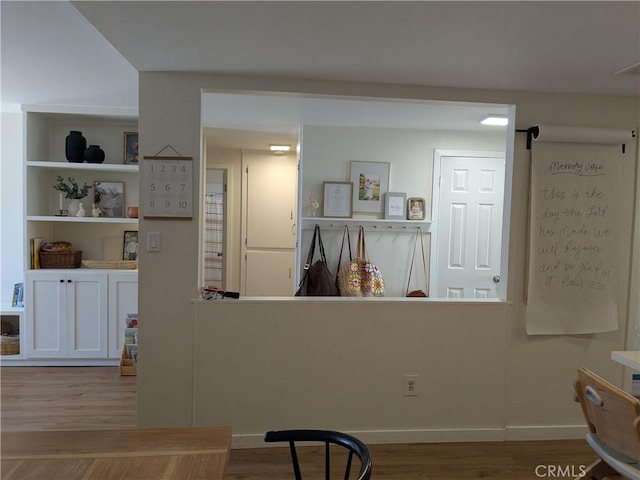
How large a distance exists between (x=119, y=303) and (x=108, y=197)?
1.01 metres

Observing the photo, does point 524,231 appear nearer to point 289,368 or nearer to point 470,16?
point 470,16

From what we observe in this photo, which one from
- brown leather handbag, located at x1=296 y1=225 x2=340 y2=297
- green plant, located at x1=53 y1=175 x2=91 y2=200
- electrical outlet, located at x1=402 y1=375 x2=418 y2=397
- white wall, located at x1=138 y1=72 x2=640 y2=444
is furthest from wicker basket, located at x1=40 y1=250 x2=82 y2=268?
electrical outlet, located at x1=402 y1=375 x2=418 y2=397

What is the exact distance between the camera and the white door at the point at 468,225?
4105mm

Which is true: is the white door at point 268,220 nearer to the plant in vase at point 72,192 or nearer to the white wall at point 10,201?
the plant in vase at point 72,192

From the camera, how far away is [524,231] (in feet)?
8.67

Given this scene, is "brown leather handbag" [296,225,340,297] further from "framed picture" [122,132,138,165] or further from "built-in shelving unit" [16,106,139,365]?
"framed picture" [122,132,138,165]

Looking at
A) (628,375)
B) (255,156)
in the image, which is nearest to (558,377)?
(628,375)

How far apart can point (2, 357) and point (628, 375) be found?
491cm

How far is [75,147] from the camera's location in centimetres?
378

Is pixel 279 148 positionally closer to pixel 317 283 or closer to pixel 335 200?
pixel 335 200

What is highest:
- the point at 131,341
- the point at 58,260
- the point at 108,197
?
the point at 108,197

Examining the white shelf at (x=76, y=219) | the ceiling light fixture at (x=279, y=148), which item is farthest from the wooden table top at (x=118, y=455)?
the ceiling light fixture at (x=279, y=148)

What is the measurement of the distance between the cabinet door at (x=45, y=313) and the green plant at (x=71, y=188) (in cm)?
71

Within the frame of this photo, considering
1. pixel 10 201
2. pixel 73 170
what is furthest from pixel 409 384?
pixel 10 201
